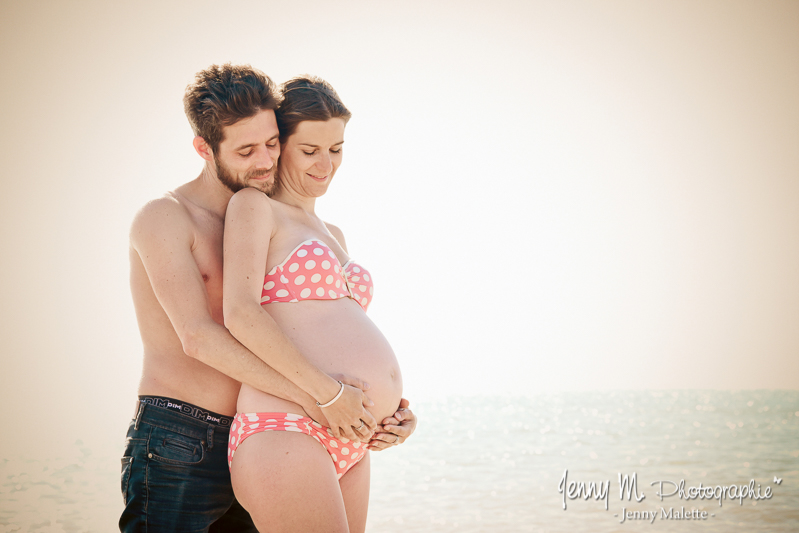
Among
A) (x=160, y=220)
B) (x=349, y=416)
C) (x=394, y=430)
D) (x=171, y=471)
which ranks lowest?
(x=171, y=471)

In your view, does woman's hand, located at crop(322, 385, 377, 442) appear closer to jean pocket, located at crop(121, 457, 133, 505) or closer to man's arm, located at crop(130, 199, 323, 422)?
man's arm, located at crop(130, 199, 323, 422)

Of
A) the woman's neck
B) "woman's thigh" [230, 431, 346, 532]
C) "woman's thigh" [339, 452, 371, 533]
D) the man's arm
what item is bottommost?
"woman's thigh" [339, 452, 371, 533]

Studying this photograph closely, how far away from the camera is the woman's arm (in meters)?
2.05

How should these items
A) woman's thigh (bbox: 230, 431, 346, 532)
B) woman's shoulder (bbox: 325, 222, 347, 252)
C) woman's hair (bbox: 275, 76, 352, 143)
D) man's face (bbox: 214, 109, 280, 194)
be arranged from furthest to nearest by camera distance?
woman's shoulder (bbox: 325, 222, 347, 252) → woman's hair (bbox: 275, 76, 352, 143) → man's face (bbox: 214, 109, 280, 194) → woman's thigh (bbox: 230, 431, 346, 532)

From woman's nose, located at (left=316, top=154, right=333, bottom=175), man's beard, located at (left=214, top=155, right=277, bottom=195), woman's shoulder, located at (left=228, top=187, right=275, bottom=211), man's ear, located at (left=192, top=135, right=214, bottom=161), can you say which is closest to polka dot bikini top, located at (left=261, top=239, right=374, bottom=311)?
woman's shoulder, located at (left=228, top=187, right=275, bottom=211)

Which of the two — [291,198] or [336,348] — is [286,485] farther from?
[291,198]

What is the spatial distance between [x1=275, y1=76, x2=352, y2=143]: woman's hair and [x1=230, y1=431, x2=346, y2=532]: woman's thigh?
129cm

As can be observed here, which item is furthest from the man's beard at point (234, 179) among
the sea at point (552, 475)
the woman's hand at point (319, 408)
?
the sea at point (552, 475)

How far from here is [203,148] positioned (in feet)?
8.15

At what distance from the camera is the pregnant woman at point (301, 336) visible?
6.49ft

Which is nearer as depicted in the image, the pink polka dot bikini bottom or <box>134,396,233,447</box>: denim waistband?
the pink polka dot bikini bottom

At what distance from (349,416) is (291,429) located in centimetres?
20

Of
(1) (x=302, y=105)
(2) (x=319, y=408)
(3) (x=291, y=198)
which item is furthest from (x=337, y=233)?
(2) (x=319, y=408)

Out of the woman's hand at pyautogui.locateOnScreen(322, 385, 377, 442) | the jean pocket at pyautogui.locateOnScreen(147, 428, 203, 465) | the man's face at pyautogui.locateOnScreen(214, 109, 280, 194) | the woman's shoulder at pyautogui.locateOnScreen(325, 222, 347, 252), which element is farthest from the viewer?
the woman's shoulder at pyautogui.locateOnScreen(325, 222, 347, 252)
